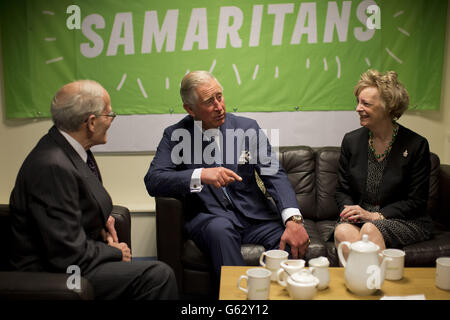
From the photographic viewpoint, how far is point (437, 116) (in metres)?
3.28

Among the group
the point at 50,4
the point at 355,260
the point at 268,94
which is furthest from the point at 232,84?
the point at 355,260

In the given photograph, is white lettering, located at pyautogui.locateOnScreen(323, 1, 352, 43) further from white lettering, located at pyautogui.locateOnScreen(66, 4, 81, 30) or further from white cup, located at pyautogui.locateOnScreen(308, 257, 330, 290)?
white cup, located at pyautogui.locateOnScreen(308, 257, 330, 290)

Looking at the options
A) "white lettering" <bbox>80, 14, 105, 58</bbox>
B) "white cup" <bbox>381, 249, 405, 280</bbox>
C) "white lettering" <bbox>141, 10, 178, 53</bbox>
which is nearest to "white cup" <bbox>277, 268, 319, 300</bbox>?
"white cup" <bbox>381, 249, 405, 280</bbox>

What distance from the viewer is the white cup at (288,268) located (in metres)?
1.56

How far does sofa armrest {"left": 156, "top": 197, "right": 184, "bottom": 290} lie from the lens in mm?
2473

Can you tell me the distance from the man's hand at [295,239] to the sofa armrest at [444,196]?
1.09m

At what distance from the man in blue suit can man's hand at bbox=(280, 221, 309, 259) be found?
22mm

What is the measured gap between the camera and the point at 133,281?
1.72m

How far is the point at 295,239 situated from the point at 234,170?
55 centimetres

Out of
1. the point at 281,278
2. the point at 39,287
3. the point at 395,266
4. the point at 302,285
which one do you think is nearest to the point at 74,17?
the point at 39,287

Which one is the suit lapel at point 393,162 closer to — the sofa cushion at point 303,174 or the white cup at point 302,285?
the sofa cushion at point 303,174

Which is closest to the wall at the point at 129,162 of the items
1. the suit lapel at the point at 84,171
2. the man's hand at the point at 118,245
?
the man's hand at the point at 118,245

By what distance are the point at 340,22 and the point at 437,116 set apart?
1.06 m

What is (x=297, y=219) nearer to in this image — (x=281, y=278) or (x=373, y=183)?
(x=373, y=183)
